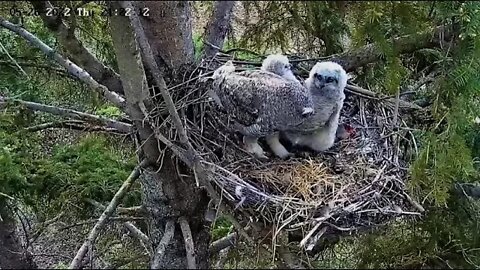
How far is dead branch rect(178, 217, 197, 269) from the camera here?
152 cm

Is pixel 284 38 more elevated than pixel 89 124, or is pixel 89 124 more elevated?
pixel 284 38

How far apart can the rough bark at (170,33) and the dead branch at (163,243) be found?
38cm

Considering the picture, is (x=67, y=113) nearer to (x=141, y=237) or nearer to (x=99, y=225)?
(x=99, y=225)

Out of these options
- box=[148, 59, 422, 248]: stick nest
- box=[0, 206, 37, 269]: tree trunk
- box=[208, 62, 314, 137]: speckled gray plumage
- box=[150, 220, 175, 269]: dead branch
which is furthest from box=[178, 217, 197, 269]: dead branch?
box=[0, 206, 37, 269]: tree trunk

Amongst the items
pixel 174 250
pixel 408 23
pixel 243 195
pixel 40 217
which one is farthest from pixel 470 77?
pixel 40 217

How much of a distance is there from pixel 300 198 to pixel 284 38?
0.50 m

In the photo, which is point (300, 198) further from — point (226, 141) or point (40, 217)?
point (40, 217)

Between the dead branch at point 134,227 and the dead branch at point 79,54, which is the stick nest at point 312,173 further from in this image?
the dead branch at point 134,227

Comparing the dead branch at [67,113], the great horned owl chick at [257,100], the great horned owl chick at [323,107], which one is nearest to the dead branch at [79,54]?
the dead branch at [67,113]

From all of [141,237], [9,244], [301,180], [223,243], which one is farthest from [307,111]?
[9,244]

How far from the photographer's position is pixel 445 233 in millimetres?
2117

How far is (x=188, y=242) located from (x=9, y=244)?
0.85 metres

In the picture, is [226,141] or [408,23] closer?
[408,23]

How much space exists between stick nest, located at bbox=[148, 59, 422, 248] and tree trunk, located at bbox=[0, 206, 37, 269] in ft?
2.29
